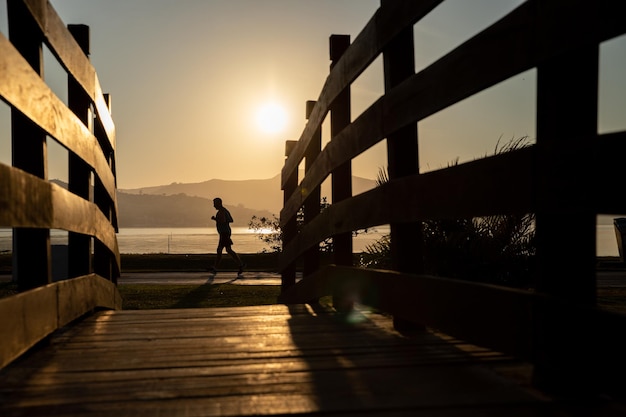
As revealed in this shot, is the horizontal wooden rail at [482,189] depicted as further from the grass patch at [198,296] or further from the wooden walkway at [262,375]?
the grass patch at [198,296]

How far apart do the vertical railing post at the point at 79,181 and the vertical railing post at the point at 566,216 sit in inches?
118

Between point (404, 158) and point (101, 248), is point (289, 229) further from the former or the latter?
point (404, 158)

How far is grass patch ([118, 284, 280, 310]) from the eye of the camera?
8.18 metres

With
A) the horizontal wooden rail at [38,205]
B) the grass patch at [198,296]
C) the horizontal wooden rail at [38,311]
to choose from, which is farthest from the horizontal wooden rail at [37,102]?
the grass patch at [198,296]

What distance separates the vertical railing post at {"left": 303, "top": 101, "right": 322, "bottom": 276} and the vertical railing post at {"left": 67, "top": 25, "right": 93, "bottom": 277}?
75.9 inches

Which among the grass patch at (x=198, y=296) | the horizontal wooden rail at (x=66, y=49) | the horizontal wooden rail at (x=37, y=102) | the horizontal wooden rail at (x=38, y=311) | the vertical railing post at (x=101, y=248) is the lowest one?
the grass patch at (x=198, y=296)

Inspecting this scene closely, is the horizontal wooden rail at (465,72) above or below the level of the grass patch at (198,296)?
above

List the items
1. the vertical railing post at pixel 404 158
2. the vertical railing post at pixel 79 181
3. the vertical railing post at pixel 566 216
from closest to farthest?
the vertical railing post at pixel 566 216, the vertical railing post at pixel 404 158, the vertical railing post at pixel 79 181

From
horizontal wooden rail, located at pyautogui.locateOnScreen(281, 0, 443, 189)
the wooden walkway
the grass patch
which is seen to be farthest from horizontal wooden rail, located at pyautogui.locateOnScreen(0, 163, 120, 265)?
the grass patch

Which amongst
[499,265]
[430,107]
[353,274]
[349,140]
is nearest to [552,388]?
[430,107]

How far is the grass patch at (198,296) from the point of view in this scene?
26.8 feet

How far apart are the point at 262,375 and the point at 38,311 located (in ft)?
3.54

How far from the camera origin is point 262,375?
102 inches

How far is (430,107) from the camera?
2.91m
